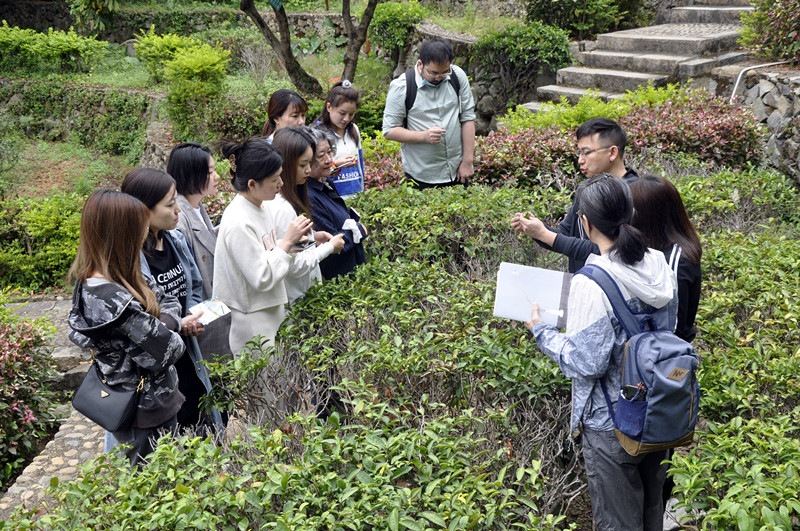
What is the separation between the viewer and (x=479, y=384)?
2861mm

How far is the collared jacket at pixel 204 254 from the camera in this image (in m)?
3.43

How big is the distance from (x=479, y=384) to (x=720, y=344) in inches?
52.7

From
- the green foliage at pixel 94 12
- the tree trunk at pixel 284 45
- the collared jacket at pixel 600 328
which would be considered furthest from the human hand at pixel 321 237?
the green foliage at pixel 94 12

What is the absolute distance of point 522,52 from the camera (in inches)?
414

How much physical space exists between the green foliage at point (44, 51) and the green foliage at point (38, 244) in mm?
10190

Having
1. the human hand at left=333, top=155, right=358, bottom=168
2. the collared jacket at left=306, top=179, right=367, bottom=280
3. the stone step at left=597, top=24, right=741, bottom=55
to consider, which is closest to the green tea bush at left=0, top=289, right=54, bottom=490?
the collared jacket at left=306, top=179, right=367, bottom=280

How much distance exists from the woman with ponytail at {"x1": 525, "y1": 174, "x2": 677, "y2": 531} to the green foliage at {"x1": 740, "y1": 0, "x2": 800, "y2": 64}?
6.54 m

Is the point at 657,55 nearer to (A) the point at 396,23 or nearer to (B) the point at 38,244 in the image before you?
(A) the point at 396,23

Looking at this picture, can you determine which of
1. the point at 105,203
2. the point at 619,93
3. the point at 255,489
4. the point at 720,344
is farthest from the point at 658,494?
the point at 619,93

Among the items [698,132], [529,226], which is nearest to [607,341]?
[529,226]

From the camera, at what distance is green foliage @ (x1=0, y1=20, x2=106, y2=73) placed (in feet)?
57.1

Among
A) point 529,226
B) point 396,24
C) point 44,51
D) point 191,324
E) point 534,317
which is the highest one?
point 396,24

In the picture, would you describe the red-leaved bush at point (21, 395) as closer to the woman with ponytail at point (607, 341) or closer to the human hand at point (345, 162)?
the human hand at point (345, 162)

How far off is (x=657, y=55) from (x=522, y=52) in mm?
2010
